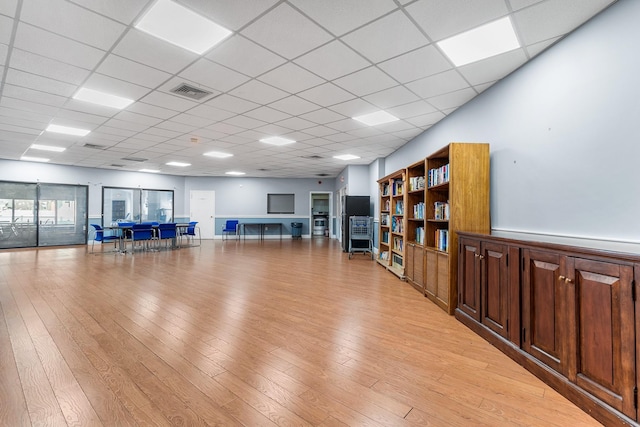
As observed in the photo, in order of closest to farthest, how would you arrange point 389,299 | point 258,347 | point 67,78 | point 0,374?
point 0,374 → point 258,347 → point 67,78 → point 389,299

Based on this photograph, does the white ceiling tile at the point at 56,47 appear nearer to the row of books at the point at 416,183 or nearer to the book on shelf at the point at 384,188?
the row of books at the point at 416,183

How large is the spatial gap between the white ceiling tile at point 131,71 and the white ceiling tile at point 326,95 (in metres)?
1.76

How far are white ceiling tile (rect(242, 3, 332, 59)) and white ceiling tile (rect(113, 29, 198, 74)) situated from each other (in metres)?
0.84

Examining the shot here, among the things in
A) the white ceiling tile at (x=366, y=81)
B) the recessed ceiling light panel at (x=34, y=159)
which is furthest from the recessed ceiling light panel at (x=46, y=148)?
the white ceiling tile at (x=366, y=81)

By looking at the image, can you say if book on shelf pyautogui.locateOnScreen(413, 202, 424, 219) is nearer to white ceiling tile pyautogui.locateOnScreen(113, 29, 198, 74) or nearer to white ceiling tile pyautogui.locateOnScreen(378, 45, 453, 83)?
white ceiling tile pyautogui.locateOnScreen(378, 45, 453, 83)

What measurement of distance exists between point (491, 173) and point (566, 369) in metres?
2.35

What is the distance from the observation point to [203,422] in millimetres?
1619

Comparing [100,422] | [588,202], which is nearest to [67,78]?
[100,422]

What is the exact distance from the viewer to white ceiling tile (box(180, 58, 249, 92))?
3.19 metres

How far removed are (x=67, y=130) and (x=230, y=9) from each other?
549cm

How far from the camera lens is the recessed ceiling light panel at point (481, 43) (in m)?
2.51

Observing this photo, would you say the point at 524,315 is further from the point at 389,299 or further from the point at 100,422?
the point at 100,422

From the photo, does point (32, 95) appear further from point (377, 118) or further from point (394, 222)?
point (394, 222)

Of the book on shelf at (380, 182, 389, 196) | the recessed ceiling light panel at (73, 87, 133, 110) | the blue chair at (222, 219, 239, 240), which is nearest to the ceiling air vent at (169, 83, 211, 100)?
the recessed ceiling light panel at (73, 87, 133, 110)
